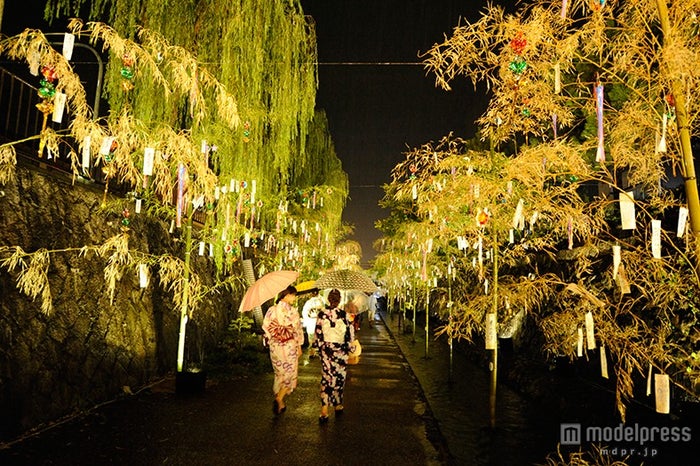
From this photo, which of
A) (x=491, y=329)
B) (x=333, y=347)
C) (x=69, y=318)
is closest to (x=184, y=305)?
(x=69, y=318)

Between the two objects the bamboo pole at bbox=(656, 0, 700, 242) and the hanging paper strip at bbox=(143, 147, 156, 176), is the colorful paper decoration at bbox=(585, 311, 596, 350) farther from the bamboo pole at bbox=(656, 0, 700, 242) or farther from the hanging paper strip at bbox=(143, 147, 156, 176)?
the hanging paper strip at bbox=(143, 147, 156, 176)

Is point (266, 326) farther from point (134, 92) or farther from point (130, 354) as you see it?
point (134, 92)

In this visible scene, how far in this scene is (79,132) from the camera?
4672 millimetres

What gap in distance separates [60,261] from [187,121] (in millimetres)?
3712

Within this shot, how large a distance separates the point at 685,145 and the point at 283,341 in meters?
6.11

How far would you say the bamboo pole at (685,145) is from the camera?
9.62 feet

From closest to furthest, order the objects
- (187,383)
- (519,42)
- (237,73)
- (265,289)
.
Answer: (519,42), (187,383), (265,289), (237,73)

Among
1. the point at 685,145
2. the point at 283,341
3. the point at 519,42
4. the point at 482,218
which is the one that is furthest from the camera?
the point at 283,341

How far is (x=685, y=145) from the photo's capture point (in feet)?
9.87

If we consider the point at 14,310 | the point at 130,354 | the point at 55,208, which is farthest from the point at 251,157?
the point at 14,310

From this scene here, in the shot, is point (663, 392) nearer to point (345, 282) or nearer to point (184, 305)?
point (184, 305)

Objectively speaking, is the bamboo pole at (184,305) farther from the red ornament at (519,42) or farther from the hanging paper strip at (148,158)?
A: the red ornament at (519,42)

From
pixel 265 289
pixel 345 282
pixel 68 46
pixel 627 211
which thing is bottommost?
pixel 265 289

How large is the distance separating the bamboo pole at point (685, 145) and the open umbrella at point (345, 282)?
11206mm
